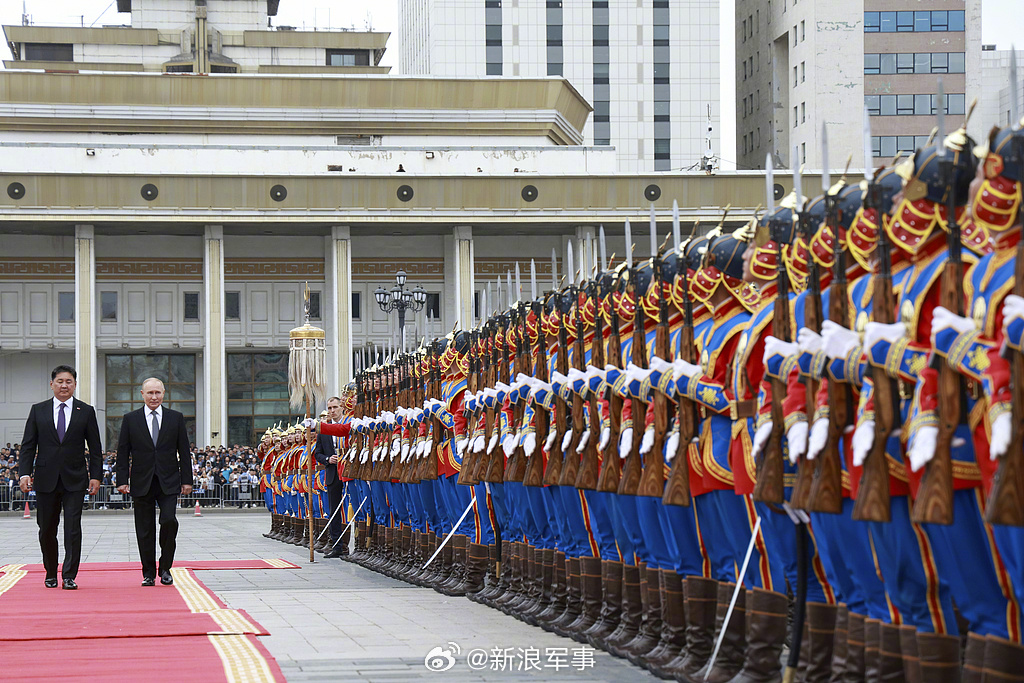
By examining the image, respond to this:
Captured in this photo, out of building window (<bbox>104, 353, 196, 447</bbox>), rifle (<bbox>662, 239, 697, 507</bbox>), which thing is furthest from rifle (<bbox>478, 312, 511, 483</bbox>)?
building window (<bbox>104, 353, 196, 447</bbox>)

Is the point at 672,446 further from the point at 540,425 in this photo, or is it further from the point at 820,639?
A: the point at 540,425

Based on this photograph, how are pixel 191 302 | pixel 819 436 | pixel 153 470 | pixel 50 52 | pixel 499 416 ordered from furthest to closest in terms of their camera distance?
1. pixel 50 52
2. pixel 191 302
3. pixel 153 470
4. pixel 499 416
5. pixel 819 436

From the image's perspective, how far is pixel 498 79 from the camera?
54.6 m

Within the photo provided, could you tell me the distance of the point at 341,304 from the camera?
4912cm

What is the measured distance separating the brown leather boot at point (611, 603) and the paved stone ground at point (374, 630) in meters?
0.15

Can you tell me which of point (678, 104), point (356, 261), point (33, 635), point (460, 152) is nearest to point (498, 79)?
point (460, 152)

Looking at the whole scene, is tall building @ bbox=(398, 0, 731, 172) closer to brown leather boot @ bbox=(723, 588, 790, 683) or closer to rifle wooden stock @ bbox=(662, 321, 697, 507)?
rifle wooden stock @ bbox=(662, 321, 697, 507)

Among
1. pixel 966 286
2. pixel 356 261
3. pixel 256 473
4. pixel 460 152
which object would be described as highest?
pixel 460 152

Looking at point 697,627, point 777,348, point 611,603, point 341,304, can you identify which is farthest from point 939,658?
point 341,304

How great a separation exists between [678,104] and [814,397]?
243 ft

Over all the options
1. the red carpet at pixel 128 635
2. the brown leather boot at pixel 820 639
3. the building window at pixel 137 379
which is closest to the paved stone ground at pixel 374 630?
the red carpet at pixel 128 635

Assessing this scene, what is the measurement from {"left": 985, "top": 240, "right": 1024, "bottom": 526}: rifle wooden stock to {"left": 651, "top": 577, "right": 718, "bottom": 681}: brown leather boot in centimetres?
268

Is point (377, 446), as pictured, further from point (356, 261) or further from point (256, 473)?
point (356, 261)

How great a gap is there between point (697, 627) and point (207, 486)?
32429 mm
